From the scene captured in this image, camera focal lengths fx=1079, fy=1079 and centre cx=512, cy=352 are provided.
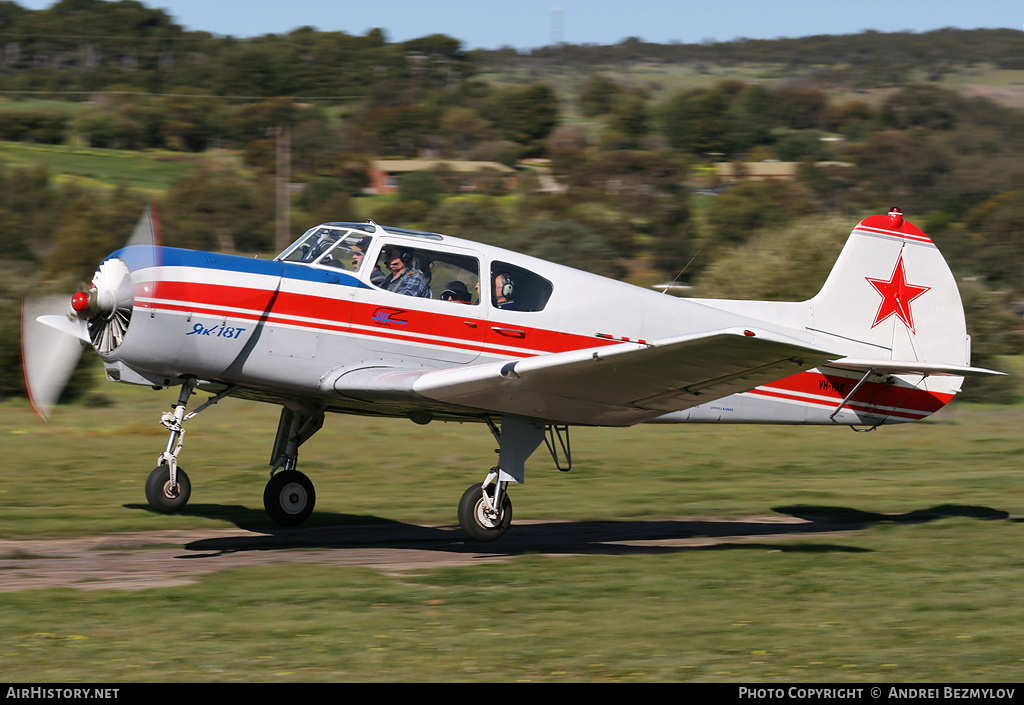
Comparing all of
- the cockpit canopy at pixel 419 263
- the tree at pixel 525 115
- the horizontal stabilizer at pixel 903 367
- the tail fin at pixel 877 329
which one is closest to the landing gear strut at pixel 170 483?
the cockpit canopy at pixel 419 263

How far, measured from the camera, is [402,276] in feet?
34.2

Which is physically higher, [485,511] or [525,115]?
[525,115]

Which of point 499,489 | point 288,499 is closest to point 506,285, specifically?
point 499,489

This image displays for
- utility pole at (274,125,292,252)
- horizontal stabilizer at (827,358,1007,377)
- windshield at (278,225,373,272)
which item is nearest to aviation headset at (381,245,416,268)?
windshield at (278,225,373,272)

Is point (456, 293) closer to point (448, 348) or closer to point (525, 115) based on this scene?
point (448, 348)

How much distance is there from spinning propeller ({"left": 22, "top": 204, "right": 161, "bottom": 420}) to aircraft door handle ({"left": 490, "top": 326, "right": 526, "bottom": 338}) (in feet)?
10.8

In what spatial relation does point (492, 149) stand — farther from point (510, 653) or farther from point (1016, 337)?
point (510, 653)

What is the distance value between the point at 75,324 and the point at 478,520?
14.1ft

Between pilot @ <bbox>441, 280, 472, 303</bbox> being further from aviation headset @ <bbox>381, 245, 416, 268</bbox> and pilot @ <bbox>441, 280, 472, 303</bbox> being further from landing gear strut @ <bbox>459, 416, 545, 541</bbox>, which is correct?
landing gear strut @ <bbox>459, 416, 545, 541</bbox>

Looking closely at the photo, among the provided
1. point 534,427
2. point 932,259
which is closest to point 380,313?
point 534,427

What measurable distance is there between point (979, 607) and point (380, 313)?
5716 mm

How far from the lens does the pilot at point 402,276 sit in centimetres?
1038

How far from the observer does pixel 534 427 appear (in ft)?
35.1

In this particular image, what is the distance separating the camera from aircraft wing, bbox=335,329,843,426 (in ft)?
28.5
